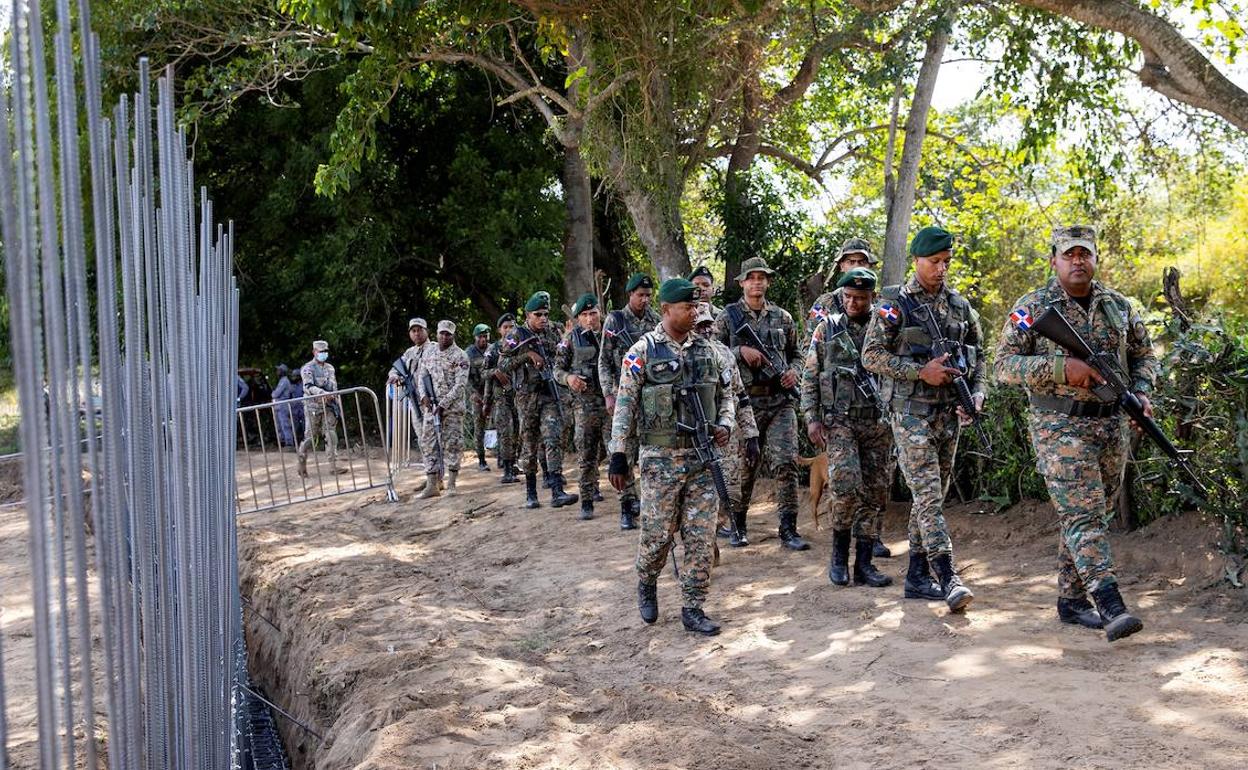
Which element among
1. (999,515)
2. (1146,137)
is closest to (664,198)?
(1146,137)

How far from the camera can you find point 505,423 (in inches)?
553

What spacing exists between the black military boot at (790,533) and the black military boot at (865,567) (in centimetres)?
Answer: 127

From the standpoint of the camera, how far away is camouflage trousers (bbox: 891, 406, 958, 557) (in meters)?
6.50

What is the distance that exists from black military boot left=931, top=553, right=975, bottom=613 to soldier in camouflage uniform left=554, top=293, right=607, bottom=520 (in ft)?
15.9

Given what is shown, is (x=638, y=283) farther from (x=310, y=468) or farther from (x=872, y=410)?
(x=310, y=468)

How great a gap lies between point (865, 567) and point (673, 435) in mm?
1725

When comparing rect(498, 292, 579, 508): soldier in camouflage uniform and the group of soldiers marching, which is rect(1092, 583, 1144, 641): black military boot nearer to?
the group of soldiers marching

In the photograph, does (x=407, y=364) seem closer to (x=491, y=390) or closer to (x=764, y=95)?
(x=491, y=390)

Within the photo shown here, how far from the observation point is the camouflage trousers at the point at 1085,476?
5.71 m

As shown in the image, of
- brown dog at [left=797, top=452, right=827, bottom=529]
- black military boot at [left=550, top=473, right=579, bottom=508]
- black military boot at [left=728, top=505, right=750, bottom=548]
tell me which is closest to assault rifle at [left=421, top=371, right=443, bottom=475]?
black military boot at [left=550, top=473, right=579, bottom=508]

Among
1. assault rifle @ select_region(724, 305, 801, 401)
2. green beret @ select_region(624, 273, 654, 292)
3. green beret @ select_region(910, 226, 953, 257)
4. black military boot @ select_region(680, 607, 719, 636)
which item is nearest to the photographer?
green beret @ select_region(910, 226, 953, 257)

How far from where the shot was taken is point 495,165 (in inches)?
817

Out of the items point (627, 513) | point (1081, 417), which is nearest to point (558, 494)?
point (627, 513)

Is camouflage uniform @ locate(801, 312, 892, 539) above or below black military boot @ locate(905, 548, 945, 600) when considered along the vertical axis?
above
